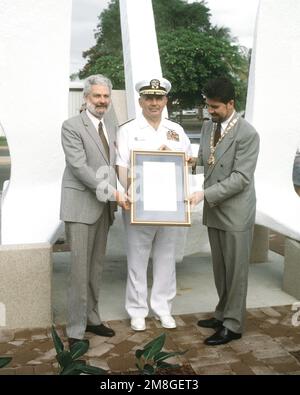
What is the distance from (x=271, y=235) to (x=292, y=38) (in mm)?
3010

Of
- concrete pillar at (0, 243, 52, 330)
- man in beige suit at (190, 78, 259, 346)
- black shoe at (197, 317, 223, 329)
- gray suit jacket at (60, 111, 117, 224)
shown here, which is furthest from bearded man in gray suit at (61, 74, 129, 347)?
black shoe at (197, 317, 223, 329)

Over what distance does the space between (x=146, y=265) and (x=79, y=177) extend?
80 cm

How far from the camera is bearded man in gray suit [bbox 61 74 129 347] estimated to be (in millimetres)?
3053

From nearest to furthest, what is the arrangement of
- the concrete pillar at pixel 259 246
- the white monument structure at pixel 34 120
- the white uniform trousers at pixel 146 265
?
the white uniform trousers at pixel 146 265 → the white monument structure at pixel 34 120 → the concrete pillar at pixel 259 246

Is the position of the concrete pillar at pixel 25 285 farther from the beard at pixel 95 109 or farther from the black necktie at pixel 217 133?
the black necktie at pixel 217 133

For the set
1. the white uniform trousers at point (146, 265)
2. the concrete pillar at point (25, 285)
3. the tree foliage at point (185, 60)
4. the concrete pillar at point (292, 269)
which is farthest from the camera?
the tree foliage at point (185, 60)

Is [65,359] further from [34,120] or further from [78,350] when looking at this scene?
[34,120]

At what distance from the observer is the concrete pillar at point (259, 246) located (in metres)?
5.14

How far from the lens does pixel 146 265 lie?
11.3 feet

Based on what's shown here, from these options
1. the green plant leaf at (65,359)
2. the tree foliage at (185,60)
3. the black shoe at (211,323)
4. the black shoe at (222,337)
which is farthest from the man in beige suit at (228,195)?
the tree foliage at (185,60)

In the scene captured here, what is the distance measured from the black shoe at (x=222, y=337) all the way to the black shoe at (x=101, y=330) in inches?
24.6

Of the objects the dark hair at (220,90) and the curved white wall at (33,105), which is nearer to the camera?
the dark hair at (220,90)

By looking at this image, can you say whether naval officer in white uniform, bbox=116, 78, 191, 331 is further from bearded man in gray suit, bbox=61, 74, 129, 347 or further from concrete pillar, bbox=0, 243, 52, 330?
concrete pillar, bbox=0, 243, 52, 330

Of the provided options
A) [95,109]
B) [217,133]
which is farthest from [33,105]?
[217,133]
